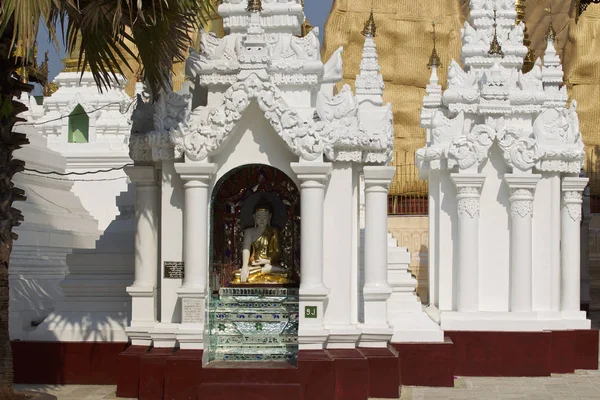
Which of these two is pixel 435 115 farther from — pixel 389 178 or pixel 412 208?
pixel 412 208

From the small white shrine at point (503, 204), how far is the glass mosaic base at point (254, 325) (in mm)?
3523

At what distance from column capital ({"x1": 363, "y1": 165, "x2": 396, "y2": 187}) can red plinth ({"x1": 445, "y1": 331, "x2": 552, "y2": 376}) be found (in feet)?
11.3

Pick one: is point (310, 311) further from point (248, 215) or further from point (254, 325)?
point (248, 215)

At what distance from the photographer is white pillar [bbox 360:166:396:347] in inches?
569

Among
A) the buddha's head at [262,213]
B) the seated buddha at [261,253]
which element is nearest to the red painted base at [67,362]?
the seated buddha at [261,253]

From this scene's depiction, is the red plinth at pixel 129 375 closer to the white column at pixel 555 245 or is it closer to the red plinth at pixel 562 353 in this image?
the red plinth at pixel 562 353

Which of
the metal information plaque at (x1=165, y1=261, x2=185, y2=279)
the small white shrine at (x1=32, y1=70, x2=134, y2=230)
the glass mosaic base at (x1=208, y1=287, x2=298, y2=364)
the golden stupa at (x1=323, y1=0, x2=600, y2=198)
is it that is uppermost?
the golden stupa at (x1=323, y1=0, x2=600, y2=198)

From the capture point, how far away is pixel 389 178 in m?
14.6

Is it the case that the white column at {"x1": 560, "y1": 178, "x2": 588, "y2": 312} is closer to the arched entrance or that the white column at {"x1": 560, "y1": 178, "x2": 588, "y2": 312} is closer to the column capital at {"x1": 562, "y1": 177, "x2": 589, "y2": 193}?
the column capital at {"x1": 562, "y1": 177, "x2": 589, "y2": 193}

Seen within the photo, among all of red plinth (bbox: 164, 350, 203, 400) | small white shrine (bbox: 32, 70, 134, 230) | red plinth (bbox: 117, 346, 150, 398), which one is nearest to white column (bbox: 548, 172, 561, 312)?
red plinth (bbox: 164, 350, 203, 400)

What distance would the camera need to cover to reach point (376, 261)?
48.2ft

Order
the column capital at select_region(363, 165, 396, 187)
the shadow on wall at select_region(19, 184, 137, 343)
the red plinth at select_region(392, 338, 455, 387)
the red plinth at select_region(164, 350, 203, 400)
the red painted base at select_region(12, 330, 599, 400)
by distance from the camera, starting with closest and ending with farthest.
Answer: the red painted base at select_region(12, 330, 599, 400), the red plinth at select_region(164, 350, 203, 400), the column capital at select_region(363, 165, 396, 187), the shadow on wall at select_region(19, 184, 137, 343), the red plinth at select_region(392, 338, 455, 387)

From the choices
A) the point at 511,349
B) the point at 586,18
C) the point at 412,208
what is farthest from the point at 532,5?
the point at 511,349

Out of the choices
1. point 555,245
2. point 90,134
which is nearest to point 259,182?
point 555,245
